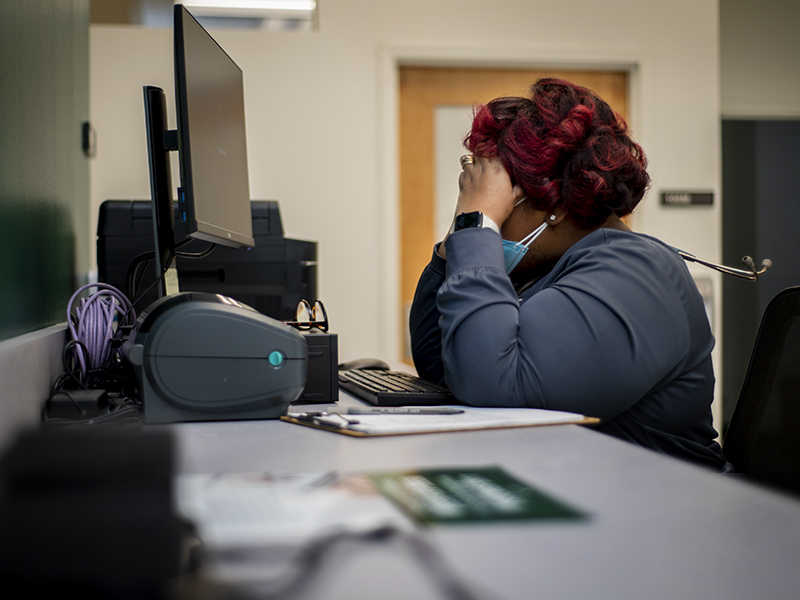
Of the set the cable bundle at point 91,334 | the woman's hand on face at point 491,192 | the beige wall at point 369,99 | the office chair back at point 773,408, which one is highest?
the beige wall at point 369,99

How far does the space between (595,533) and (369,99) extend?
2.57 metres

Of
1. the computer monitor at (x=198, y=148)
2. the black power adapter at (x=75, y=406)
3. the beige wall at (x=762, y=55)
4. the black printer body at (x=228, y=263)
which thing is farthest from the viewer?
the beige wall at (x=762, y=55)

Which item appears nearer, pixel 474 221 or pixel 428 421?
pixel 428 421

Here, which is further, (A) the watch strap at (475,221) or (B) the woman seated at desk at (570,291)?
(A) the watch strap at (475,221)

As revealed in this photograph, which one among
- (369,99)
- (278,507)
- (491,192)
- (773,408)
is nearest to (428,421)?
(278,507)

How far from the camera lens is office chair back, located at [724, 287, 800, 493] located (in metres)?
1.05

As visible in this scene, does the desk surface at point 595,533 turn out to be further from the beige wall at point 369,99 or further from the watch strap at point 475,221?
the beige wall at point 369,99

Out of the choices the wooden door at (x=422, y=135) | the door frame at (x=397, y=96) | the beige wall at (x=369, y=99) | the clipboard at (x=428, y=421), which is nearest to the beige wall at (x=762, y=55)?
the beige wall at (x=369, y=99)

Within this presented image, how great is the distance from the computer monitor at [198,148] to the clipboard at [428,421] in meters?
0.35

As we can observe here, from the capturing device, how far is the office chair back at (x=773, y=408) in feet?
3.43

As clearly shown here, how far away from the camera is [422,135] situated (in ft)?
9.43

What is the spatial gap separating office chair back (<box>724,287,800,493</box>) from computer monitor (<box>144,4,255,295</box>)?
0.93m

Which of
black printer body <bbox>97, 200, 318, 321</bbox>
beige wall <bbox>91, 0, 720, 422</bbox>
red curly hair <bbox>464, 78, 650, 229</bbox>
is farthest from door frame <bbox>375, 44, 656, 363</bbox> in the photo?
red curly hair <bbox>464, 78, 650, 229</bbox>

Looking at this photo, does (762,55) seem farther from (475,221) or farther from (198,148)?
(198,148)
